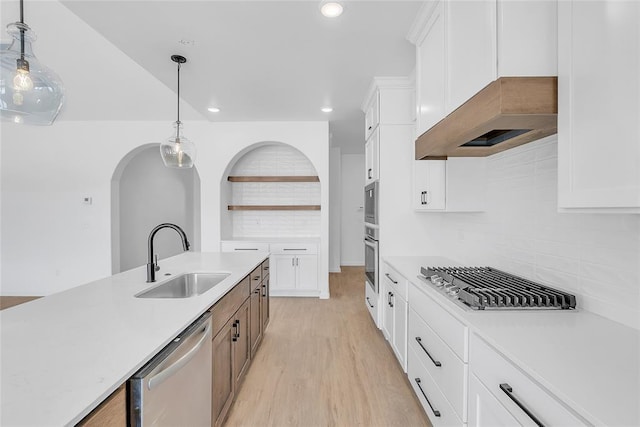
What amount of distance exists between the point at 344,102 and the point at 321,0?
192 centimetres

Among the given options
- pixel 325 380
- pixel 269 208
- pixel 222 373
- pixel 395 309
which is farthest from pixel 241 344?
pixel 269 208

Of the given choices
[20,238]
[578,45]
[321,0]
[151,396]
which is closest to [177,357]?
[151,396]

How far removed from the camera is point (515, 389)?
37.3 inches

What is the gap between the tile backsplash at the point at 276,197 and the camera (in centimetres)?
530

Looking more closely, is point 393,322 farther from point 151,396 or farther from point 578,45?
point 578,45

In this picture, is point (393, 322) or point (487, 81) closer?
point (487, 81)

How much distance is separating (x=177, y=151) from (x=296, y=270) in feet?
8.27

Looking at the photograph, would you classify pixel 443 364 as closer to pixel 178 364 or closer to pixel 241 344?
pixel 178 364

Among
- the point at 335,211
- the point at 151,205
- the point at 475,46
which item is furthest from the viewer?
the point at 335,211

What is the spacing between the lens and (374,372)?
8.12 ft

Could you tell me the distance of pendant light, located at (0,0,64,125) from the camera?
144 centimetres

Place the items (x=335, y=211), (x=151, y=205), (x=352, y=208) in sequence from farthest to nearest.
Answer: (x=352, y=208)
(x=335, y=211)
(x=151, y=205)

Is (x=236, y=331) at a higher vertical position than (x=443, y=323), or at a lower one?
lower

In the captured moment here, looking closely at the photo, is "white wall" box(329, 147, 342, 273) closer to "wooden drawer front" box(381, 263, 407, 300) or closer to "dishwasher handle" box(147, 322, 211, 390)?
"wooden drawer front" box(381, 263, 407, 300)
